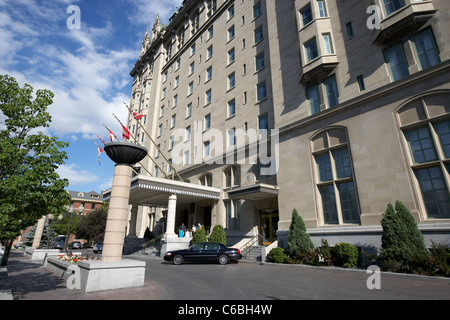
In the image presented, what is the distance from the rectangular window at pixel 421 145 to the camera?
12.7m

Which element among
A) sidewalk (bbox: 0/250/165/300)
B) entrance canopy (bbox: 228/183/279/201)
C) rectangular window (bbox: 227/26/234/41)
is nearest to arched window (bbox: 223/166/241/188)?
entrance canopy (bbox: 228/183/279/201)

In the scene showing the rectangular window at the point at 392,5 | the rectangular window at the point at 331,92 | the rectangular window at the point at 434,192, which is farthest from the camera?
the rectangular window at the point at 331,92

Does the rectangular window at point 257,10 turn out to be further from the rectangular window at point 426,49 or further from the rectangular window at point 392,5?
the rectangular window at point 426,49

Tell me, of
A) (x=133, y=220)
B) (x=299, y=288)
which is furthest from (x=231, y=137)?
(x=299, y=288)

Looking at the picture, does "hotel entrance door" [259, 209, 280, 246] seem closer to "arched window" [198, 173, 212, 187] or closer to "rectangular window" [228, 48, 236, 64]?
"arched window" [198, 173, 212, 187]

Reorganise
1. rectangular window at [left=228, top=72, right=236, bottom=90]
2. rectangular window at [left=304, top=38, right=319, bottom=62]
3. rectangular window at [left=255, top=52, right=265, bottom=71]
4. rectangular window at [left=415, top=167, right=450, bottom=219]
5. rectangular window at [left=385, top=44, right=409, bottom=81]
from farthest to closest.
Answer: rectangular window at [left=228, top=72, right=236, bottom=90] → rectangular window at [left=255, top=52, right=265, bottom=71] → rectangular window at [left=304, top=38, right=319, bottom=62] → rectangular window at [left=385, top=44, right=409, bottom=81] → rectangular window at [left=415, top=167, right=450, bottom=219]

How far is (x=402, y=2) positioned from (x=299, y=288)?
53.9 feet

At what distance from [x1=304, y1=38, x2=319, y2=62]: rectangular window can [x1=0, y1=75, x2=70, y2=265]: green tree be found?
1703cm

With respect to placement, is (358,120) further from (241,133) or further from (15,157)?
(15,157)

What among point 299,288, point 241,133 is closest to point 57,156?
point 299,288

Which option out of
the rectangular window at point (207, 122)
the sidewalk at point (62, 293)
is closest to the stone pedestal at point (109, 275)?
the sidewalk at point (62, 293)

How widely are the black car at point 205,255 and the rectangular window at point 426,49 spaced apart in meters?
15.5

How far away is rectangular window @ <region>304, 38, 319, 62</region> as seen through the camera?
18.7 m

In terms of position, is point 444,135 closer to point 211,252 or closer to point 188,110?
point 211,252
